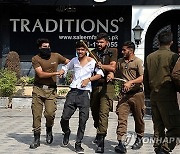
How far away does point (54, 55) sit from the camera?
27.5 ft

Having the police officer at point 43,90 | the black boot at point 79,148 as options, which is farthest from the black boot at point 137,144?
the police officer at point 43,90

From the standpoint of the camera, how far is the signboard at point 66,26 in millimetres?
17484

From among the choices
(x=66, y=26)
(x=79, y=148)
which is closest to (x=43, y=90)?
(x=79, y=148)

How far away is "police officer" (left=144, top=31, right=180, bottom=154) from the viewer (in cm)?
645

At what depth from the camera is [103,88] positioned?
7887mm

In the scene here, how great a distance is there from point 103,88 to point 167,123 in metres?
1.70

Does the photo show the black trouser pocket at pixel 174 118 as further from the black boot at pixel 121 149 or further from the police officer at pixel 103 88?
the police officer at pixel 103 88

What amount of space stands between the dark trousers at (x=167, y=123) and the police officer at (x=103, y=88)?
1.29 metres

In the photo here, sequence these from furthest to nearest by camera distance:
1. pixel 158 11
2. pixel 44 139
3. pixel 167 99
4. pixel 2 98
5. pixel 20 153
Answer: pixel 158 11, pixel 2 98, pixel 44 139, pixel 20 153, pixel 167 99

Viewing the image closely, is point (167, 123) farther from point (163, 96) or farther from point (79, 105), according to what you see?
point (79, 105)

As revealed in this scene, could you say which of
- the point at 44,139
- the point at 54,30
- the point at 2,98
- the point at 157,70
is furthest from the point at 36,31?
the point at 157,70

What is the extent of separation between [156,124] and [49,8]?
37.6ft

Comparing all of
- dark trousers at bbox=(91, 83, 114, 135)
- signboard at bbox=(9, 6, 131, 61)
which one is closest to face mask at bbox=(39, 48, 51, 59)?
dark trousers at bbox=(91, 83, 114, 135)

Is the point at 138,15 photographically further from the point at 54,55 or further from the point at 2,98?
the point at 54,55
